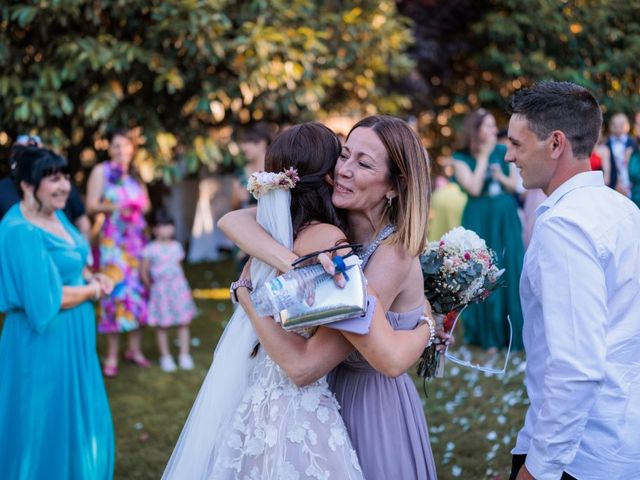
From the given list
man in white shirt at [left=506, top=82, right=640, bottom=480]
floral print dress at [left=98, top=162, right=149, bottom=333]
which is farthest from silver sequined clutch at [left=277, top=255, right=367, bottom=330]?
floral print dress at [left=98, top=162, right=149, bottom=333]

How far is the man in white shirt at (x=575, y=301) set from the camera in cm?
202

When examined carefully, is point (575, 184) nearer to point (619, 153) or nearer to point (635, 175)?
point (635, 175)

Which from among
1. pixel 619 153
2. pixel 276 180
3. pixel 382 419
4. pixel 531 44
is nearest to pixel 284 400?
pixel 382 419

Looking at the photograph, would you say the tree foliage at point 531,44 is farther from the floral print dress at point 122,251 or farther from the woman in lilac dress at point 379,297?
the woman in lilac dress at point 379,297

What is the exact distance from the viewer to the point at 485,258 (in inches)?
111

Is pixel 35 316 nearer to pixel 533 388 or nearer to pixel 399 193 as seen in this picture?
pixel 399 193

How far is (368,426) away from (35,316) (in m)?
2.22

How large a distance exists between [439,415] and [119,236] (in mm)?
3463

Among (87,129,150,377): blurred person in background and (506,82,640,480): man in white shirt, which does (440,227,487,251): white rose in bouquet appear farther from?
(87,129,150,377): blurred person in background

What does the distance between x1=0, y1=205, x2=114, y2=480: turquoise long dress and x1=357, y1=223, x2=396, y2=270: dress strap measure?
218 cm

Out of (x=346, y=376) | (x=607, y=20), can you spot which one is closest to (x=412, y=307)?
(x=346, y=376)

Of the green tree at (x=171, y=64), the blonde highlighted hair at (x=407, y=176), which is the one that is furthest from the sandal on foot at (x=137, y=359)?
the blonde highlighted hair at (x=407, y=176)

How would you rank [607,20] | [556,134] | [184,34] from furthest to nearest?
[607,20], [184,34], [556,134]

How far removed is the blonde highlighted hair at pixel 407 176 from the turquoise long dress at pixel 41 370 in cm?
227
